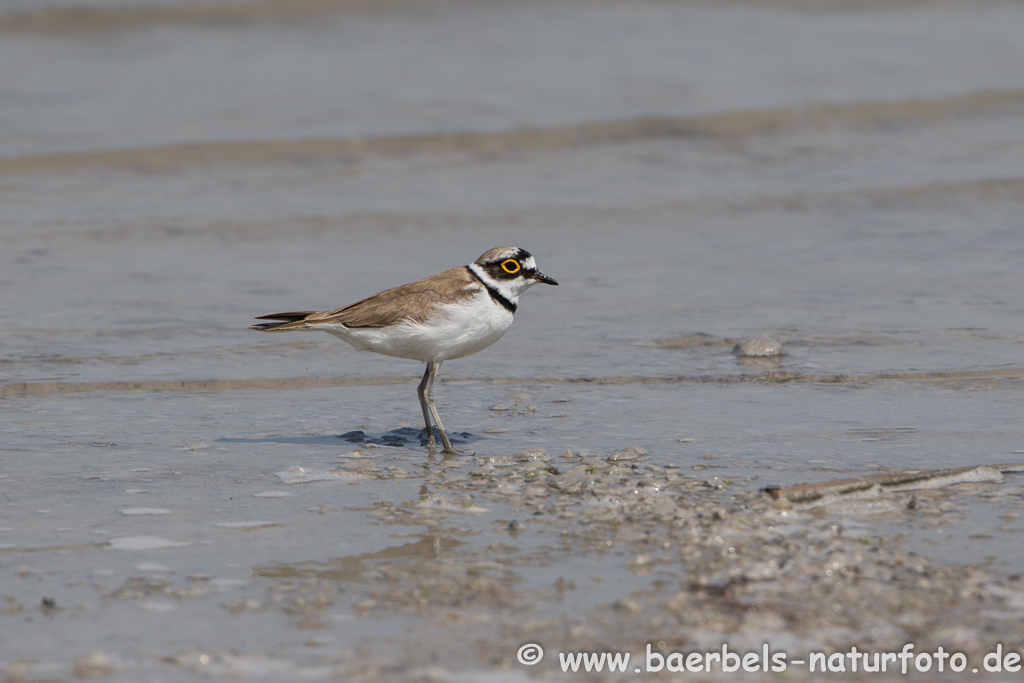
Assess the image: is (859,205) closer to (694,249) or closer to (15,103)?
(694,249)

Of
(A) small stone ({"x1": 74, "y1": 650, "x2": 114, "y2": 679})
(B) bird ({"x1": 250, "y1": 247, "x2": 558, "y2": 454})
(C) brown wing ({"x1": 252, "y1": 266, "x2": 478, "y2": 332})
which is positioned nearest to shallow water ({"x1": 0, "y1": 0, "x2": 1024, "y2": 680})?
(A) small stone ({"x1": 74, "y1": 650, "x2": 114, "y2": 679})

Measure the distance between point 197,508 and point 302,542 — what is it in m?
0.66

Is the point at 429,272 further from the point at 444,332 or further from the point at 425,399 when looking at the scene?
the point at 444,332

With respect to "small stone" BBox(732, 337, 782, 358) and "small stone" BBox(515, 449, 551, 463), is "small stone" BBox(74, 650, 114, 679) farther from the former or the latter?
"small stone" BBox(732, 337, 782, 358)

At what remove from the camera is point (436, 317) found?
5.88 meters

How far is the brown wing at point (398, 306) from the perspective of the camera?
19.5 ft

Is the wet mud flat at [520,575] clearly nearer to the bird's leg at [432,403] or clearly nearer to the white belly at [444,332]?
the bird's leg at [432,403]

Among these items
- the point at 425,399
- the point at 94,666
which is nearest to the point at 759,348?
the point at 425,399

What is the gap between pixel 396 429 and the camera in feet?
20.8

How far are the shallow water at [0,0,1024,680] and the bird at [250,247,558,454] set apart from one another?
0.48 metres

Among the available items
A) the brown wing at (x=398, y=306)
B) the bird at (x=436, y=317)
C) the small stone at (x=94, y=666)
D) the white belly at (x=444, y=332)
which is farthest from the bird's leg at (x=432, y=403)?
the small stone at (x=94, y=666)

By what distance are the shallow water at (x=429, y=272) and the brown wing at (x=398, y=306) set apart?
1.93 feet

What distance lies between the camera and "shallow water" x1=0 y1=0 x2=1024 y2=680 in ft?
13.9

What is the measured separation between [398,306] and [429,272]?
148 inches
